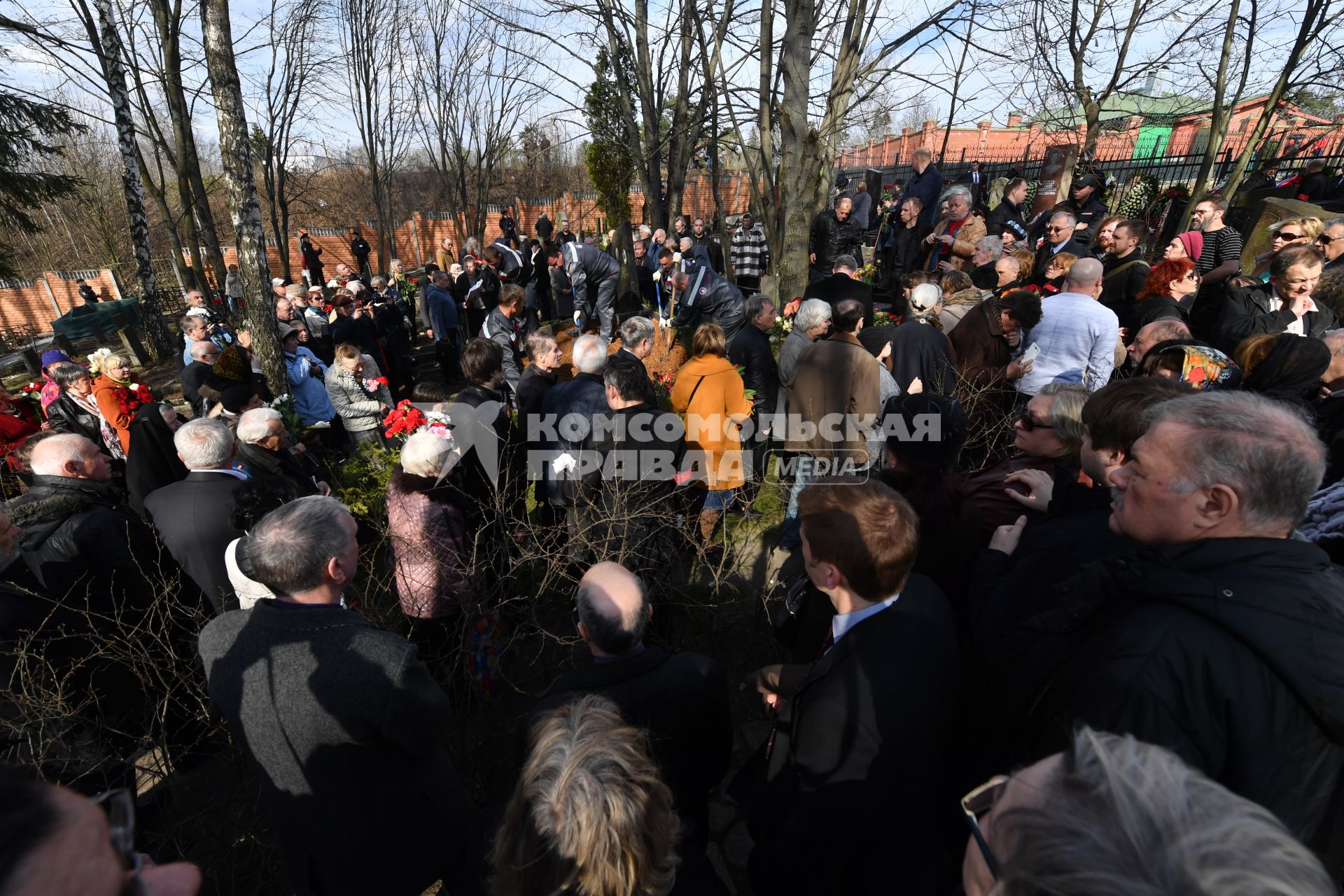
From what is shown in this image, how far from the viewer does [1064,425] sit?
2.33 meters

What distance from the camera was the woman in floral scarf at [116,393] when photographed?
179 inches

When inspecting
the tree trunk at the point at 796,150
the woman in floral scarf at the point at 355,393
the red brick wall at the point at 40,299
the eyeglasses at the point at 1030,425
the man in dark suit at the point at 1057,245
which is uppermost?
the tree trunk at the point at 796,150

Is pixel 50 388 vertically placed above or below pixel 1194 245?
below

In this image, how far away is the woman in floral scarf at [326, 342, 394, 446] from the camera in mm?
5105

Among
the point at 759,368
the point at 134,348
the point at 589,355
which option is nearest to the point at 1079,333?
the point at 759,368

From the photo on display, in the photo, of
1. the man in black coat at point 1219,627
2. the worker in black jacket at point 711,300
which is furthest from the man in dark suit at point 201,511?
the worker in black jacket at point 711,300

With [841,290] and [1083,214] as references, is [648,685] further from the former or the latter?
[1083,214]

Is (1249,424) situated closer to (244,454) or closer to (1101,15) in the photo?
(244,454)

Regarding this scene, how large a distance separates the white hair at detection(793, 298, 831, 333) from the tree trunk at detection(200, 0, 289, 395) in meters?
4.81

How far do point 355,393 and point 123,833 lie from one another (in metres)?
4.84

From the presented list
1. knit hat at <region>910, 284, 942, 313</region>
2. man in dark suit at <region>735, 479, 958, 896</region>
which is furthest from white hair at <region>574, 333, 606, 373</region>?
knit hat at <region>910, 284, 942, 313</region>

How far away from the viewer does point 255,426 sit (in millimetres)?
3354

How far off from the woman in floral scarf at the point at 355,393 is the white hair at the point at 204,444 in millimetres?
2134

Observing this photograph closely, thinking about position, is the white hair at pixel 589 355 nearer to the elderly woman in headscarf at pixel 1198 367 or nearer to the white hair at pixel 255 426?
the white hair at pixel 255 426
